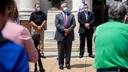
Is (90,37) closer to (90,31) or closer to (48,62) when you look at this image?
(90,31)

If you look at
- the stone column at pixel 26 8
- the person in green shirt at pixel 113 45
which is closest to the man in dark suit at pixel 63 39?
the stone column at pixel 26 8

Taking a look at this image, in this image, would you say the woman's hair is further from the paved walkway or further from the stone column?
the stone column

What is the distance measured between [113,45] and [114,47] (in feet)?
0.09

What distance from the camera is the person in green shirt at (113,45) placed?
5.26 m

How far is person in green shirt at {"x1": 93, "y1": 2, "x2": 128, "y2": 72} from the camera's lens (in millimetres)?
5258

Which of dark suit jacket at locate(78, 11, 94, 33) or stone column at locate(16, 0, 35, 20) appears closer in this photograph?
dark suit jacket at locate(78, 11, 94, 33)

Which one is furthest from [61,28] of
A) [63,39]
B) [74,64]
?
[74,64]

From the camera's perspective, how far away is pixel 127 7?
217 inches

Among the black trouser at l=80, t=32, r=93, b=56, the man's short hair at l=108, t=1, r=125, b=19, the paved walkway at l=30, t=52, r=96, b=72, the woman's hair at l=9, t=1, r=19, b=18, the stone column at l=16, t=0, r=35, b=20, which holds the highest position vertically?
the woman's hair at l=9, t=1, r=19, b=18

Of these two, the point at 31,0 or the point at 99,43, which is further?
the point at 31,0

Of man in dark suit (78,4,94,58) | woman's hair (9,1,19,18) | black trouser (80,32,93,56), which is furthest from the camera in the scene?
black trouser (80,32,93,56)

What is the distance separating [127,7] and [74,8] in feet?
48.2

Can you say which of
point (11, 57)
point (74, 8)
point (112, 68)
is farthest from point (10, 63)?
point (74, 8)

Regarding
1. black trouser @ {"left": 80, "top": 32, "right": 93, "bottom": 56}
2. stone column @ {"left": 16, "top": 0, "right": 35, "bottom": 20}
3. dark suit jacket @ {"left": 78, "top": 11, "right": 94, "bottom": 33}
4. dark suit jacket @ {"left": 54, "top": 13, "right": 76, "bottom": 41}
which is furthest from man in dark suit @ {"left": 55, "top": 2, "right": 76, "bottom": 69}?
stone column @ {"left": 16, "top": 0, "right": 35, "bottom": 20}
